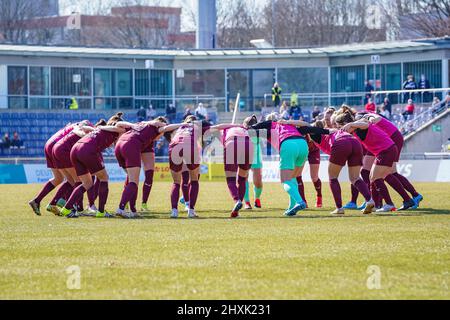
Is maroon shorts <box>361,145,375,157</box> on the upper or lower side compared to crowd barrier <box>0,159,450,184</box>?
upper

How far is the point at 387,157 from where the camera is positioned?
19.8m

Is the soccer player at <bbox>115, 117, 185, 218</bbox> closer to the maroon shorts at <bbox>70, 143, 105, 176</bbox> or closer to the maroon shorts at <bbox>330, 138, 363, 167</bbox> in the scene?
the maroon shorts at <bbox>70, 143, 105, 176</bbox>

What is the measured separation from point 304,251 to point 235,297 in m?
3.44

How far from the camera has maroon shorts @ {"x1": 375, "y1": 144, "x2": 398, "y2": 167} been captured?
64.8 ft

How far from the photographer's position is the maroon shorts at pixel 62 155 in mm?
20141

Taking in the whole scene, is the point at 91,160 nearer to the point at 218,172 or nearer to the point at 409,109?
the point at 218,172

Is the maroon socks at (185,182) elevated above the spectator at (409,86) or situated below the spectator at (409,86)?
below

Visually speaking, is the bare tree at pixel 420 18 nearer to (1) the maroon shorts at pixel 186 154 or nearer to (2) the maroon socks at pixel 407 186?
(2) the maroon socks at pixel 407 186

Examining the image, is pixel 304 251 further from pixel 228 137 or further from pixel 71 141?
pixel 71 141

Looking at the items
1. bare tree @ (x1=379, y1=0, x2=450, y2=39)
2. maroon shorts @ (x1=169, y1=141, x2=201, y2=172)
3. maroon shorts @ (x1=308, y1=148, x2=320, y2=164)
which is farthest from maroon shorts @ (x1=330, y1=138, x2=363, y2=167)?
bare tree @ (x1=379, y1=0, x2=450, y2=39)

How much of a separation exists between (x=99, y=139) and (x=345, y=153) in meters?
4.76

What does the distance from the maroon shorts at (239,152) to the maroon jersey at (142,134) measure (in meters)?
1.46

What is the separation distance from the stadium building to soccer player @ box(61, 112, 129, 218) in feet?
104

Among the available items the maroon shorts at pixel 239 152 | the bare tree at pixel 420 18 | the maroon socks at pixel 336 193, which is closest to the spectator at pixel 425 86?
the bare tree at pixel 420 18
